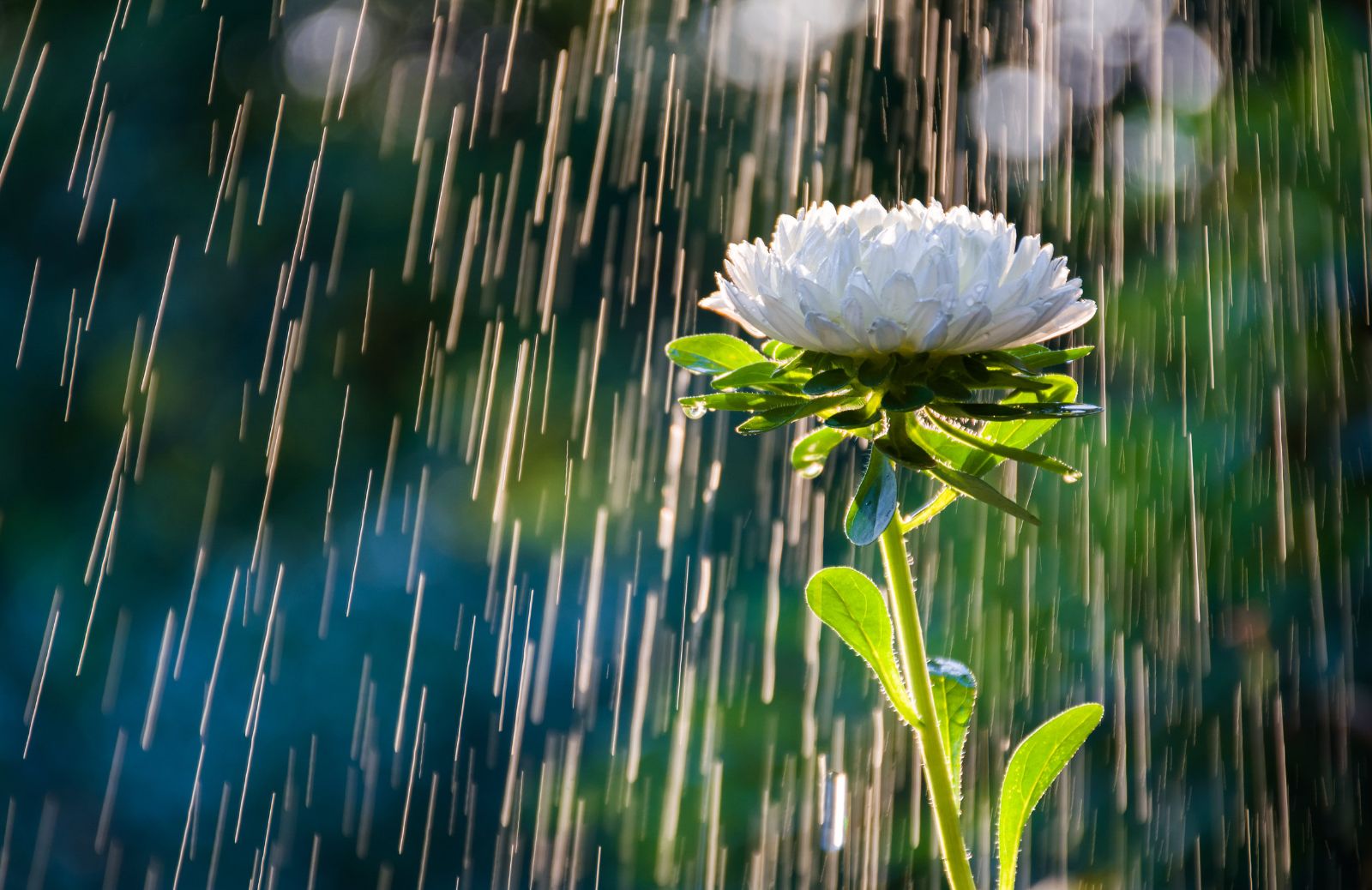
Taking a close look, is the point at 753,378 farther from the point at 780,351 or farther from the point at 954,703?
the point at 954,703

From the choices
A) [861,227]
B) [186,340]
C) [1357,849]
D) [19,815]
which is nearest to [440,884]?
[19,815]

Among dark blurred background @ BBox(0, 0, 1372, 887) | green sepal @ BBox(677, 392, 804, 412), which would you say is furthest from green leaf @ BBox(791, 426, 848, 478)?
dark blurred background @ BBox(0, 0, 1372, 887)

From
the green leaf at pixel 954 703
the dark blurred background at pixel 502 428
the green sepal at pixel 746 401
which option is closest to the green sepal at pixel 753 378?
the green sepal at pixel 746 401

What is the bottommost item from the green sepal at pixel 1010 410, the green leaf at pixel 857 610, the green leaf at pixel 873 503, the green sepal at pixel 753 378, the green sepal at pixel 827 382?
the green leaf at pixel 857 610

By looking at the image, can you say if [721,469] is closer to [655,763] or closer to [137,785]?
[655,763]

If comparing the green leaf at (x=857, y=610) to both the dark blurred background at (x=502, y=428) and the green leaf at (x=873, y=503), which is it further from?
the dark blurred background at (x=502, y=428)

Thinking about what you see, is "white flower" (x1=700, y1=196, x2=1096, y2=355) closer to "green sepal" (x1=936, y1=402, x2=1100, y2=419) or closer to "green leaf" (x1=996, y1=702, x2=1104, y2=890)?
"green sepal" (x1=936, y1=402, x2=1100, y2=419)

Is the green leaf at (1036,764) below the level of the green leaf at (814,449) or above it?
below
